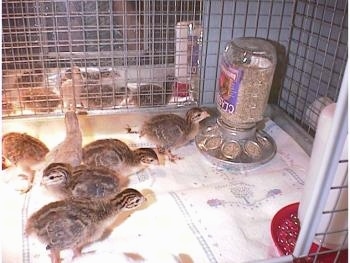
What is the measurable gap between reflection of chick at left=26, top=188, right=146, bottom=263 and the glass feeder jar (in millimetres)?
490

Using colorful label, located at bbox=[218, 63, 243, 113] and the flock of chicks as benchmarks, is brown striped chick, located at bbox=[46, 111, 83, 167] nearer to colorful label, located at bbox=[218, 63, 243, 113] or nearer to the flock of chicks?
the flock of chicks

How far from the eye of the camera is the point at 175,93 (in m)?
1.63

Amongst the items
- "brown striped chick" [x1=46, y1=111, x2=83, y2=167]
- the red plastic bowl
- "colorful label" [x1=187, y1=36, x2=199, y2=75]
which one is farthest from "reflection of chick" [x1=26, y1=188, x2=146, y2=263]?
"colorful label" [x1=187, y1=36, x2=199, y2=75]

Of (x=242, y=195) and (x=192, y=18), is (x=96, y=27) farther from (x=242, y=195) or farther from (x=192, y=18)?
(x=242, y=195)

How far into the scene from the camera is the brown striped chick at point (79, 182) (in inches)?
42.7

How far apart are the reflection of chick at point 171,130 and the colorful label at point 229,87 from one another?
0.11 m

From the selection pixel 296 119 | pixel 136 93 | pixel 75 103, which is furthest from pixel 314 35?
pixel 75 103

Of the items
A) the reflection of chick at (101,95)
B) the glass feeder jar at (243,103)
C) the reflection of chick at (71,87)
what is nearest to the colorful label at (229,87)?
the glass feeder jar at (243,103)

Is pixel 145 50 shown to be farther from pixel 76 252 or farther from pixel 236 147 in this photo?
Result: pixel 76 252

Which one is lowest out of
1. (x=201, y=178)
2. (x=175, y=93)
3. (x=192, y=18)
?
(x=201, y=178)

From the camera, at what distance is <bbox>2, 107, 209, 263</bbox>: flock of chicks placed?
3.13 feet

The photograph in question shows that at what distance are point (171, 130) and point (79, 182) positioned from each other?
0.41m

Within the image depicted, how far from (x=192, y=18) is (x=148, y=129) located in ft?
1.50

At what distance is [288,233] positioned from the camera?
1036 mm
